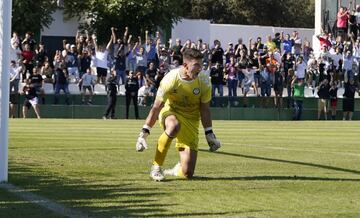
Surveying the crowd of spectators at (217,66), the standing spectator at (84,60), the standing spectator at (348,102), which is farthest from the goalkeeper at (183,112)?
the standing spectator at (348,102)

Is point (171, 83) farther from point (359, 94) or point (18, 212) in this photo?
point (359, 94)

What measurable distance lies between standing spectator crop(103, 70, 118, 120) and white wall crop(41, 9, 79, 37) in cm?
1148

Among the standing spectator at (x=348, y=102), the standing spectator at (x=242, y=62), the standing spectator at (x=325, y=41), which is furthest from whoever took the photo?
the standing spectator at (x=325, y=41)

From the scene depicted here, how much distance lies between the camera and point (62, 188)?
1140 centimetres

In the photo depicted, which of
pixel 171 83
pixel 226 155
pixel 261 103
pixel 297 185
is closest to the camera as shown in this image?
pixel 297 185

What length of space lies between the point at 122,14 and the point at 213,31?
7306 mm

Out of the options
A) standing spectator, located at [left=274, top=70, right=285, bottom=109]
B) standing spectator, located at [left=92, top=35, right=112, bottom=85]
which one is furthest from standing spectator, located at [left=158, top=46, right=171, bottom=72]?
standing spectator, located at [left=274, top=70, right=285, bottom=109]

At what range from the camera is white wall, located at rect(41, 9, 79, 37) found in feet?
164

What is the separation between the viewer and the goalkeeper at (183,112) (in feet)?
41.5

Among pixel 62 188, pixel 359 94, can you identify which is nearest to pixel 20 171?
pixel 62 188

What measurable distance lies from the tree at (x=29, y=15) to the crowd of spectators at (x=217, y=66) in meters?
3.53

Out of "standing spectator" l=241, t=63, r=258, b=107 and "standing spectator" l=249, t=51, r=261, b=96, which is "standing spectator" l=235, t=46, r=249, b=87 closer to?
"standing spectator" l=241, t=63, r=258, b=107

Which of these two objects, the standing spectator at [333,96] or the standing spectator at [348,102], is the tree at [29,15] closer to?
the standing spectator at [333,96]

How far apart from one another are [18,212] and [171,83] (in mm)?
3934
